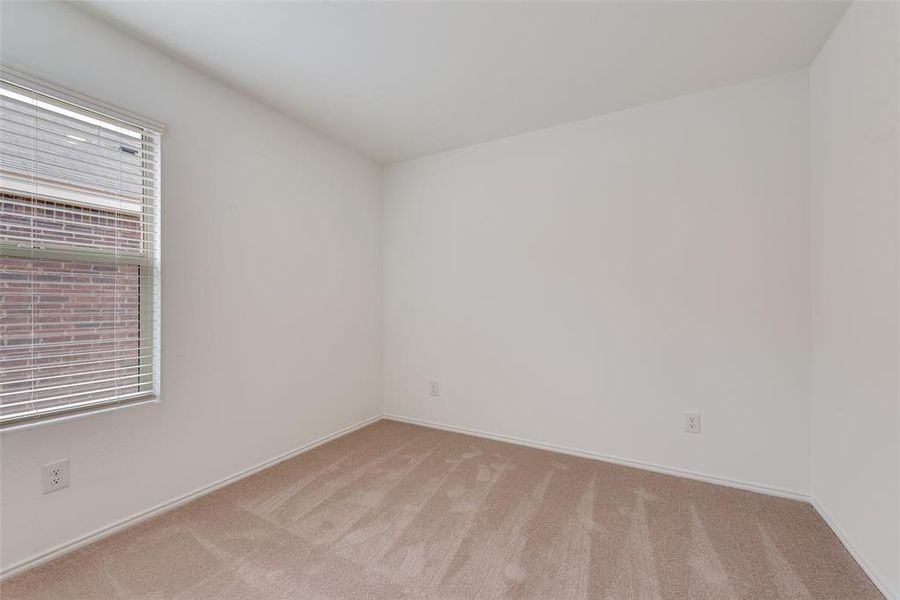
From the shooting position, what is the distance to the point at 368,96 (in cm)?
233

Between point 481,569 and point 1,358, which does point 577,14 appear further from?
point 1,358

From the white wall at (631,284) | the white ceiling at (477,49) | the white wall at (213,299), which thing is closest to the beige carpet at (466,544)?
the white wall at (213,299)

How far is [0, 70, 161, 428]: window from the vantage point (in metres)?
1.48

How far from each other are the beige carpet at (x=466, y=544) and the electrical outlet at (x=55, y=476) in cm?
30

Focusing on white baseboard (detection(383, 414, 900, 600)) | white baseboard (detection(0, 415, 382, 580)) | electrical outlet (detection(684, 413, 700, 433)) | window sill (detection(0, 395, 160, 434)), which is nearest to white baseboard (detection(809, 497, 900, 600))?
white baseboard (detection(383, 414, 900, 600))

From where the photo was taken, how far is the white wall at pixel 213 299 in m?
1.57

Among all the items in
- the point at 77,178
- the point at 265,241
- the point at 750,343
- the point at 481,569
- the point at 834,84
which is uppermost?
the point at 834,84

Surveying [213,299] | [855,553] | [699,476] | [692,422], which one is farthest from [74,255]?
[855,553]

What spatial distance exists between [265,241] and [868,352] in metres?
3.18

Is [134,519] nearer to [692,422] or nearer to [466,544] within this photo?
[466,544]

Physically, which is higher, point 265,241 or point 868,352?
point 265,241

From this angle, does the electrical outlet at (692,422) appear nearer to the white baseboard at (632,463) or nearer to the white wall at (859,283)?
the white baseboard at (632,463)

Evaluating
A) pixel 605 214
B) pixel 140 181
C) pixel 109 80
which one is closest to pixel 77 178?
pixel 140 181

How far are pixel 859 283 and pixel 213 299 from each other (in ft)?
10.6
